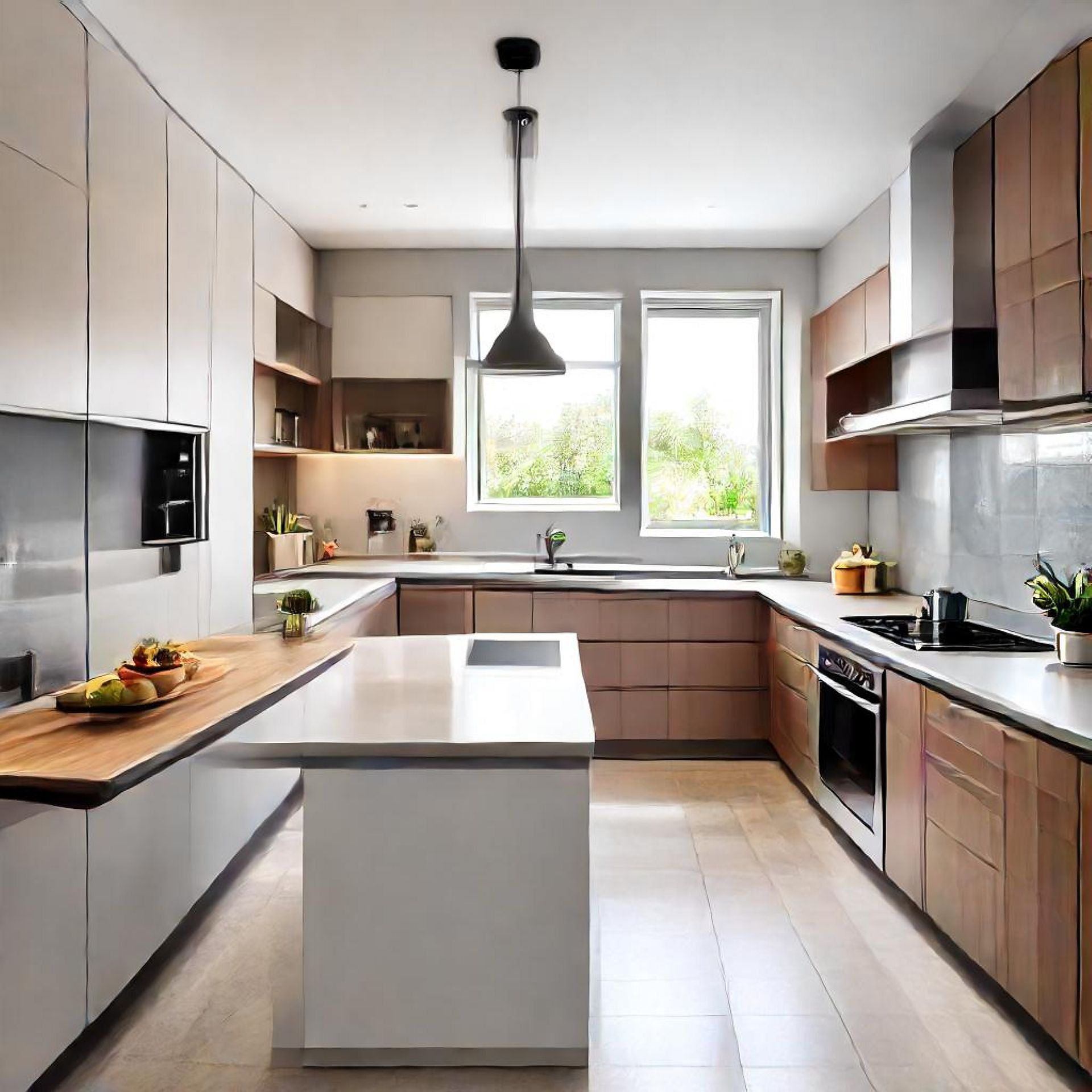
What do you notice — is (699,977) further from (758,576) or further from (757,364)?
(757,364)

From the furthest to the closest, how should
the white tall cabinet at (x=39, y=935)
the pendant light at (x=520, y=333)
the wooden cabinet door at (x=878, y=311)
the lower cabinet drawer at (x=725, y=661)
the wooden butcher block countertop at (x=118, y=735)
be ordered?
the lower cabinet drawer at (x=725, y=661) → the wooden cabinet door at (x=878, y=311) → the pendant light at (x=520, y=333) → the white tall cabinet at (x=39, y=935) → the wooden butcher block countertop at (x=118, y=735)

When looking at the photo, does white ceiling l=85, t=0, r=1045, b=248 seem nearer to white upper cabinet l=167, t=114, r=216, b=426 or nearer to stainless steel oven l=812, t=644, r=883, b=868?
white upper cabinet l=167, t=114, r=216, b=426

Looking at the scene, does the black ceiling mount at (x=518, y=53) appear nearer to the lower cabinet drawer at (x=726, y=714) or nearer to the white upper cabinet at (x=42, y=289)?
the white upper cabinet at (x=42, y=289)

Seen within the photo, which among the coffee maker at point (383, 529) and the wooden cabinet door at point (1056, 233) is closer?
the wooden cabinet door at point (1056, 233)

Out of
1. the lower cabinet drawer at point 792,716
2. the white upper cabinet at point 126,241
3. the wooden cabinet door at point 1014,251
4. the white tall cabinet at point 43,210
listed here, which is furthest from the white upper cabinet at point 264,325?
the wooden cabinet door at point 1014,251

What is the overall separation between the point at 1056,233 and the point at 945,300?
97 cm

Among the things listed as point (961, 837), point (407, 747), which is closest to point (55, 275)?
point (407, 747)

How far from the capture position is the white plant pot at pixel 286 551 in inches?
191

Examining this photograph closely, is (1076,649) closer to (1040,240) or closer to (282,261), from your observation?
(1040,240)

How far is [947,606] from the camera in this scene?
11.1ft

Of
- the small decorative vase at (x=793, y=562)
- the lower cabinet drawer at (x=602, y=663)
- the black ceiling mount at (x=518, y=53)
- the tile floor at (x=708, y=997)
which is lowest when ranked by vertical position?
the tile floor at (x=708, y=997)

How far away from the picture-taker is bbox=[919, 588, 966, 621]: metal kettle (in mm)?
3363

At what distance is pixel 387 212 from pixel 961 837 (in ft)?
12.4

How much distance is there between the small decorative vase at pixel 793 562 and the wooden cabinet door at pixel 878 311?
4.53ft
